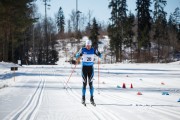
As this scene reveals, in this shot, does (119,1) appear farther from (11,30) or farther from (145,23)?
(11,30)

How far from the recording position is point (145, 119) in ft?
30.1

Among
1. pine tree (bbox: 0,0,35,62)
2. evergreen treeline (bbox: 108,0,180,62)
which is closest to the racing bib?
pine tree (bbox: 0,0,35,62)

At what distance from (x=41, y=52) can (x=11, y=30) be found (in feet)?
118

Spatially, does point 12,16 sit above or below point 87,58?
above

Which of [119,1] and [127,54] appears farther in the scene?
[127,54]

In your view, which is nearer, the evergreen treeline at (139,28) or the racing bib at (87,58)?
the racing bib at (87,58)

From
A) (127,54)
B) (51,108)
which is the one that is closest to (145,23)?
(127,54)

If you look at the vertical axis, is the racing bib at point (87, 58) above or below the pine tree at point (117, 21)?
below

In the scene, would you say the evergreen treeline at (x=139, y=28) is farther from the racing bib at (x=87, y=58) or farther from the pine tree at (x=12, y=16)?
the racing bib at (x=87, y=58)

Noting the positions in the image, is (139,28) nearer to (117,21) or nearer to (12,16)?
(117,21)

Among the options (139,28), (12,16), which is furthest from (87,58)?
(139,28)

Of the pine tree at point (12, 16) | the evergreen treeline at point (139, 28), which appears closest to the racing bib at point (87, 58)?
the pine tree at point (12, 16)

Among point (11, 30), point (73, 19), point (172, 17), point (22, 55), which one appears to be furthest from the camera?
point (73, 19)

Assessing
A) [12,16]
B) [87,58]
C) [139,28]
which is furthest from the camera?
[139,28]
